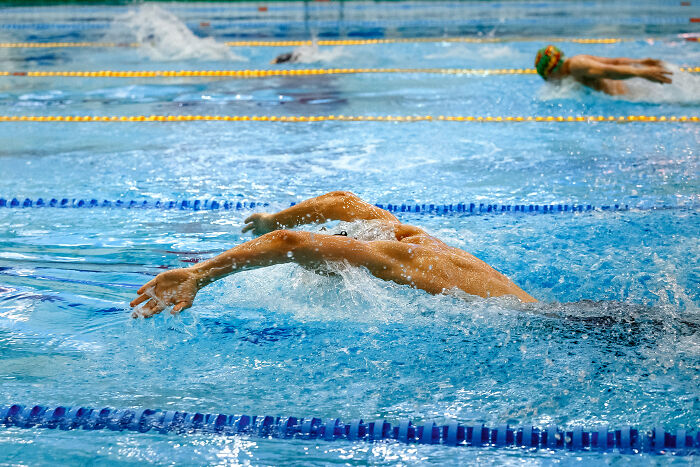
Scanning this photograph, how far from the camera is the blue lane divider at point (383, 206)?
405 centimetres

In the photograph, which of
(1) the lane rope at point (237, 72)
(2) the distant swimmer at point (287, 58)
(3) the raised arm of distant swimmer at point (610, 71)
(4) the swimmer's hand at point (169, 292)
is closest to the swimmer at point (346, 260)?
(4) the swimmer's hand at point (169, 292)

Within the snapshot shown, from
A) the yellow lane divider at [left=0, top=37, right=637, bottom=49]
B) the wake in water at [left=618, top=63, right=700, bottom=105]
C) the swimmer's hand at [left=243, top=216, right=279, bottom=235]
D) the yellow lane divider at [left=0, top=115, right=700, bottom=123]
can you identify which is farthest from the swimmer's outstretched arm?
the yellow lane divider at [left=0, top=37, right=637, bottom=49]

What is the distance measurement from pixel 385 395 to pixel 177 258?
147 cm

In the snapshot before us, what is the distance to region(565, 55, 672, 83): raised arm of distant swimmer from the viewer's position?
6.00 meters

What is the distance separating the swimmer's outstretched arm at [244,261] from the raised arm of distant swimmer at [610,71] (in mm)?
4269

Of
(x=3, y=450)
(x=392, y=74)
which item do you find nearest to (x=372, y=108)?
(x=392, y=74)

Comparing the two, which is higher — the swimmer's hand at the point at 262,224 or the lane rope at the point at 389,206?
the swimmer's hand at the point at 262,224

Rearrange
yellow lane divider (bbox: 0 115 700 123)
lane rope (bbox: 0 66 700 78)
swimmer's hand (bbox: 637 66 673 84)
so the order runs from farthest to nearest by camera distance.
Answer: lane rope (bbox: 0 66 700 78), swimmer's hand (bbox: 637 66 673 84), yellow lane divider (bbox: 0 115 700 123)

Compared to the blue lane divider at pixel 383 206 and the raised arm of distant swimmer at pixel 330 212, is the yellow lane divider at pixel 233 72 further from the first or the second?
the raised arm of distant swimmer at pixel 330 212

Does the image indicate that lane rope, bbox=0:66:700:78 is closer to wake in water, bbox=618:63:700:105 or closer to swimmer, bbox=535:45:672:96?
swimmer, bbox=535:45:672:96

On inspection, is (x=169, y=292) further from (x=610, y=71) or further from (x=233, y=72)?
(x=233, y=72)

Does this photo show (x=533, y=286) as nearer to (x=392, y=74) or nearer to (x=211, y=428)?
(x=211, y=428)

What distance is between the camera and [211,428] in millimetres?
2271

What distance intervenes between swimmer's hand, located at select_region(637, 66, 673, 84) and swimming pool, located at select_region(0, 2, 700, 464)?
0.23m
